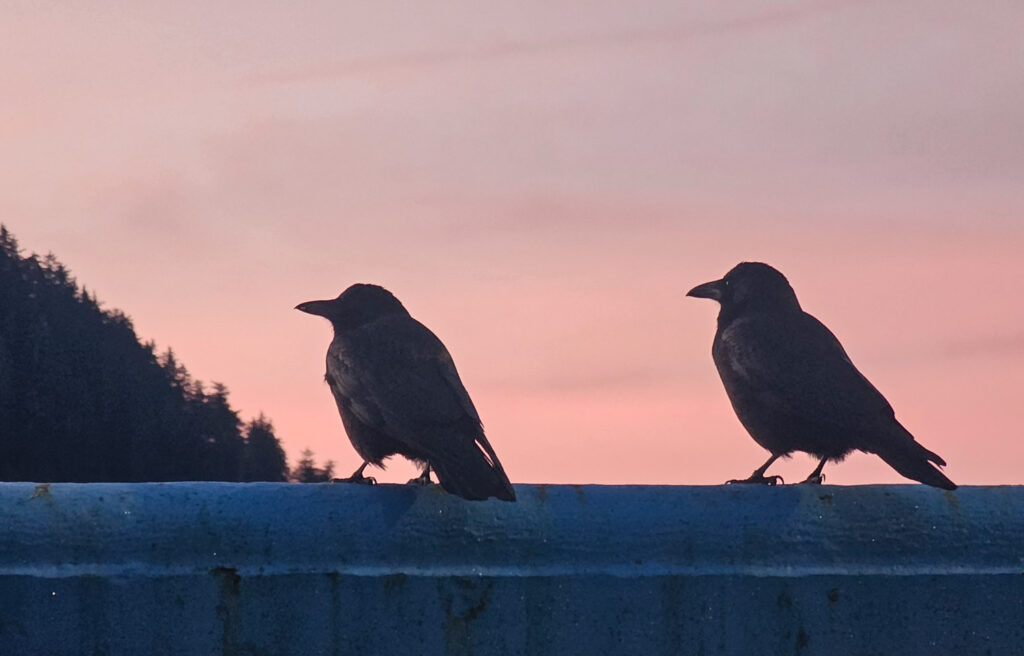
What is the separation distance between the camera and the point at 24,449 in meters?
22.4

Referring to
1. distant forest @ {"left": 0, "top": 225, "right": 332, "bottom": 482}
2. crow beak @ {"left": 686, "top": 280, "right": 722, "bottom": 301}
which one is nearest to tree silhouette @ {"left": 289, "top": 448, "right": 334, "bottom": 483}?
distant forest @ {"left": 0, "top": 225, "right": 332, "bottom": 482}

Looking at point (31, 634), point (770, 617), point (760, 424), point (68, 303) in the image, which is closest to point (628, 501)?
point (770, 617)

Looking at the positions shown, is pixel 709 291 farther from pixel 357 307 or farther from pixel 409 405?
pixel 409 405

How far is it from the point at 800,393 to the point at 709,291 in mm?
1326

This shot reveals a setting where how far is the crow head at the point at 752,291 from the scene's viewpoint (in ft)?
24.2

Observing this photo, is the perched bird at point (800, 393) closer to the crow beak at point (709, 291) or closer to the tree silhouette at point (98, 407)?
the crow beak at point (709, 291)

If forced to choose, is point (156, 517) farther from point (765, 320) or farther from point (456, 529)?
→ point (765, 320)

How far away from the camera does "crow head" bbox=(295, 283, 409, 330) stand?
6.69m

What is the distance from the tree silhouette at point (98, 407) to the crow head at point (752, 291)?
1658cm

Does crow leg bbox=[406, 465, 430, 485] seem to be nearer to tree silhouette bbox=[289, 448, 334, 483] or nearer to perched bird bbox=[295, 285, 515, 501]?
perched bird bbox=[295, 285, 515, 501]

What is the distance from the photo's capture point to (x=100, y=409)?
23734 mm

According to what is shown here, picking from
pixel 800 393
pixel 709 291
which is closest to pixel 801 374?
pixel 800 393

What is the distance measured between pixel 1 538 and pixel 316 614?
97 cm

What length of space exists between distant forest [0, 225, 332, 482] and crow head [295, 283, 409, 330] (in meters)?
15.8
